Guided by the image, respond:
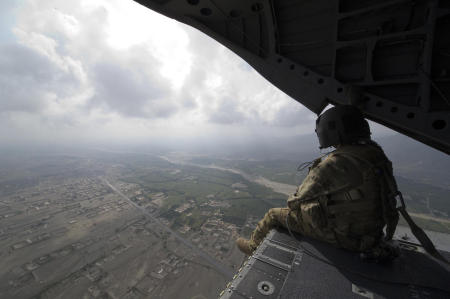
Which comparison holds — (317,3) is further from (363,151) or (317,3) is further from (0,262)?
(0,262)

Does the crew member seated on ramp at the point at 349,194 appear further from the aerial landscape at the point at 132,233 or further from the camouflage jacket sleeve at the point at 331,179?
the aerial landscape at the point at 132,233

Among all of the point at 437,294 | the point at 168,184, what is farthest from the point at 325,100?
the point at 168,184

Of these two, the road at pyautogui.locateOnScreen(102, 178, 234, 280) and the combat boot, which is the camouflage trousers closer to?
the combat boot

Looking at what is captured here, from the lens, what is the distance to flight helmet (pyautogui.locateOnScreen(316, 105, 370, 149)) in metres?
2.30

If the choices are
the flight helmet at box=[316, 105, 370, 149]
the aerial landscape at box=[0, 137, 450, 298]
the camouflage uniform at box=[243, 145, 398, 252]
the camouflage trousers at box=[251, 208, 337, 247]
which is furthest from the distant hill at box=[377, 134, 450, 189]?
the camouflage trousers at box=[251, 208, 337, 247]

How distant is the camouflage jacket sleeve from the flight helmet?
331 mm

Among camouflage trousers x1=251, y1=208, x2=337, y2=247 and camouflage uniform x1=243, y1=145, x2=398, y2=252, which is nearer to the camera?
camouflage uniform x1=243, y1=145, x2=398, y2=252

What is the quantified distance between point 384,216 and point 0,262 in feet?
112

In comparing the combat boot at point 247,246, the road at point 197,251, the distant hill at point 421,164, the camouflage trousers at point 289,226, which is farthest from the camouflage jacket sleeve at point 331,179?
the distant hill at point 421,164

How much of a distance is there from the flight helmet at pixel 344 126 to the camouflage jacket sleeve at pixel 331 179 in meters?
0.33

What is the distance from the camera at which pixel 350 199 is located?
6.61 feet

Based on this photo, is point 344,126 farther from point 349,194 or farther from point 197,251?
point 197,251

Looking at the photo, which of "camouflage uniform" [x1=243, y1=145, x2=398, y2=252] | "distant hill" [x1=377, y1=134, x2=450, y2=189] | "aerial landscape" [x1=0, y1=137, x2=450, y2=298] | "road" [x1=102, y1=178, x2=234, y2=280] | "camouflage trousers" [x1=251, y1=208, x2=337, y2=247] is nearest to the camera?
"camouflage uniform" [x1=243, y1=145, x2=398, y2=252]

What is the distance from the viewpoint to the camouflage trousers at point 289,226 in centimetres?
229
